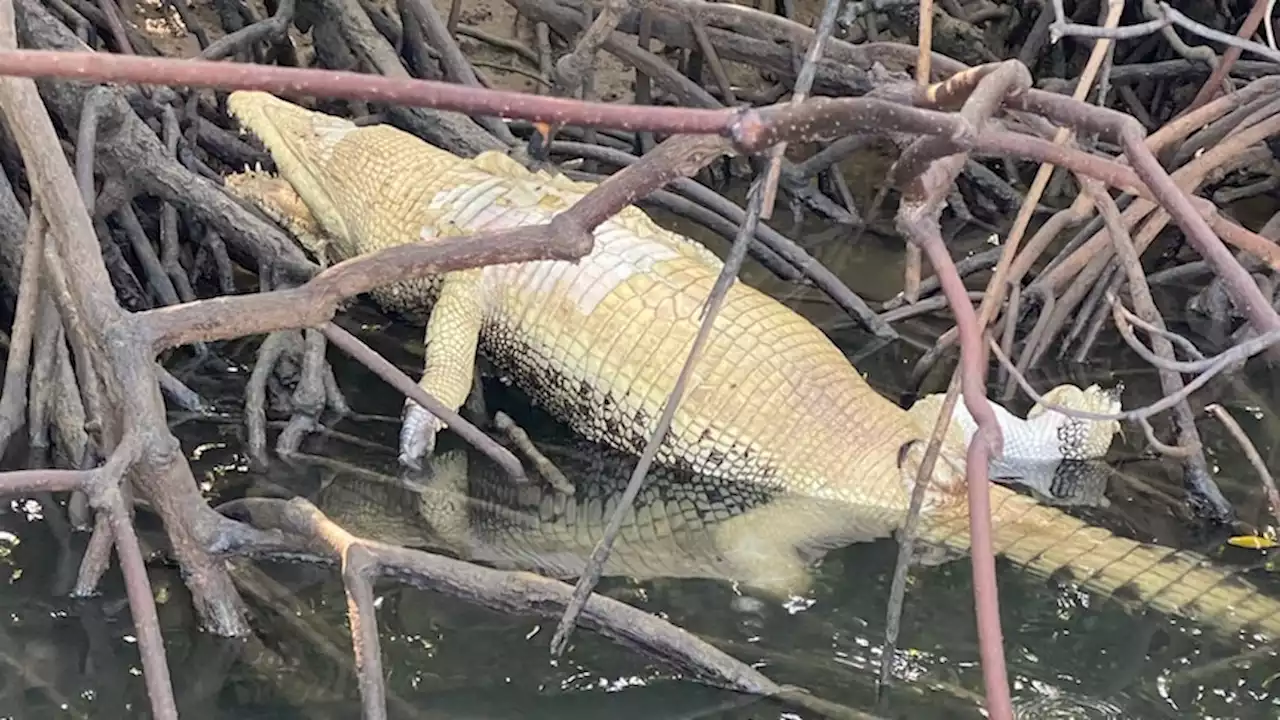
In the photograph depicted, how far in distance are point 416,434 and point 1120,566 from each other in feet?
4.48

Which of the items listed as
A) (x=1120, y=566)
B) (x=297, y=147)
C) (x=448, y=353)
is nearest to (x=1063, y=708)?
(x=1120, y=566)

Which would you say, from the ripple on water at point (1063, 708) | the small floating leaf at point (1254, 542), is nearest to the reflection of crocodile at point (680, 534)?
the small floating leaf at point (1254, 542)

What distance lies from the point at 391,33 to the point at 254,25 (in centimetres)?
39

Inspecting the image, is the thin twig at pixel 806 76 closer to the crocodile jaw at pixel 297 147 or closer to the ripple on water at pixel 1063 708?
the ripple on water at pixel 1063 708

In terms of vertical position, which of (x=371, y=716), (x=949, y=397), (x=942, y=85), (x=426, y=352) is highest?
(x=942, y=85)

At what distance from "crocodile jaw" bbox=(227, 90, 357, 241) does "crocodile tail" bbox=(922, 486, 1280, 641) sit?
5.67ft

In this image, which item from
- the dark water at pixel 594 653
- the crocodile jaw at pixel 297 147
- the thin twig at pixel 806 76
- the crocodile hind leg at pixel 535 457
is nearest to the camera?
the thin twig at pixel 806 76

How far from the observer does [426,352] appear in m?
3.08

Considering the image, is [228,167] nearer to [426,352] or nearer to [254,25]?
[254,25]

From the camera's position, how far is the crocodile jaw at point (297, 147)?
3463 millimetres

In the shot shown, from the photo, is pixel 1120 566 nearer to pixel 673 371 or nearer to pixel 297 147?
pixel 673 371

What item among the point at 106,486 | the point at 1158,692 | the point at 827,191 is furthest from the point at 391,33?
the point at 1158,692

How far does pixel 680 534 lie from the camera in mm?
2600

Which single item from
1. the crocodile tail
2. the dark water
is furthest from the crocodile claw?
the crocodile tail
